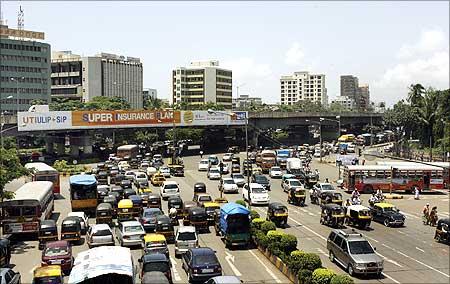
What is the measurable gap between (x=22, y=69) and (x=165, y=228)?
441ft

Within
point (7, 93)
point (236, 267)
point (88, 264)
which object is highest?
point (7, 93)

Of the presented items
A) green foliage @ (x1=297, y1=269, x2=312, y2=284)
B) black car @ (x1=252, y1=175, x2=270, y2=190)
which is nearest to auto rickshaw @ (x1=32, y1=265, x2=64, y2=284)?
green foliage @ (x1=297, y1=269, x2=312, y2=284)

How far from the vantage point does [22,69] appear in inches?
6142

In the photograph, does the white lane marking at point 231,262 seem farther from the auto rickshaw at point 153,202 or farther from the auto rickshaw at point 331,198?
the auto rickshaw at point 331,198

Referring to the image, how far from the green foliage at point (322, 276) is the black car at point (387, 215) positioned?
18990mm

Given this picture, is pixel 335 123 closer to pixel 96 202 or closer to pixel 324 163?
pixel 324 163

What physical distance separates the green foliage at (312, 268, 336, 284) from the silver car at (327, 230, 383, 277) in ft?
14.6

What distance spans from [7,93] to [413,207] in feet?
421

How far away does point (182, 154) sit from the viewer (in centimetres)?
10044

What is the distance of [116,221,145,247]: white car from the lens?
105 ft

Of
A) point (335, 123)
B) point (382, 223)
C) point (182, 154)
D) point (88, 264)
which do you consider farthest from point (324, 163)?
point (88, 264)

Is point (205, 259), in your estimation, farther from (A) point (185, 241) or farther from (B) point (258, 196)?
(B) point (258, 196)

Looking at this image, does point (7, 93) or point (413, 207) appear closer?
point (413, 207)

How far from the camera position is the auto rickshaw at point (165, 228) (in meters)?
33.7
